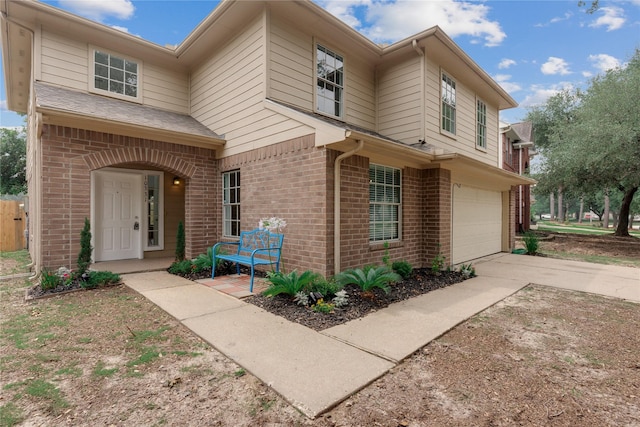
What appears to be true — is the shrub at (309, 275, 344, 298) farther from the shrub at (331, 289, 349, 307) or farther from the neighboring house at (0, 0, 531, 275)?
the neighboring house at (0, 0, 531, 275)

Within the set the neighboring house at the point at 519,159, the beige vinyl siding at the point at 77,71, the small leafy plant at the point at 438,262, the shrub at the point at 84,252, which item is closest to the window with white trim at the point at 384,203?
the small leafy plant at the point at 438,262

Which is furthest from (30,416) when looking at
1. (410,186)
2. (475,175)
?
(475,175)

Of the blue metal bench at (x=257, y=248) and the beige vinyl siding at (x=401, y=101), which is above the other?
the beige vinyl siding at (x=401, y=101)

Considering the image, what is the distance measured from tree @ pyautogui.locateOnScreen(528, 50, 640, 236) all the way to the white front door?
16.7m

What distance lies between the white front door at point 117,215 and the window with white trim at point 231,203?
2514 millimetres

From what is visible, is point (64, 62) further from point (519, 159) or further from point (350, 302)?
point (519, 159)

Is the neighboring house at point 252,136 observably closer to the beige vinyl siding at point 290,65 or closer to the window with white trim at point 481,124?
the beige vinyl siding at point 290,65

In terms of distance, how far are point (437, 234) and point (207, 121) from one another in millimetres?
6380

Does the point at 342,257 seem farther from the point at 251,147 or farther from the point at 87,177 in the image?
the point at 87,177

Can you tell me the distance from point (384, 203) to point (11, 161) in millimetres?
27968

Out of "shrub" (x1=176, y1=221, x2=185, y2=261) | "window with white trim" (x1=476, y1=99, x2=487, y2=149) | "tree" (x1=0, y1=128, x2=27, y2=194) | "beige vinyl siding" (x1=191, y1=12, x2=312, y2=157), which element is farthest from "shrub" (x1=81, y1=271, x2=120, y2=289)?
"tree" (x1=0, y1=128, x2=27, y2=194)

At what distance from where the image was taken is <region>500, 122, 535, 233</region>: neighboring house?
19000mm

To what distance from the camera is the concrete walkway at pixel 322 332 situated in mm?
2652

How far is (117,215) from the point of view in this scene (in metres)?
8.03
